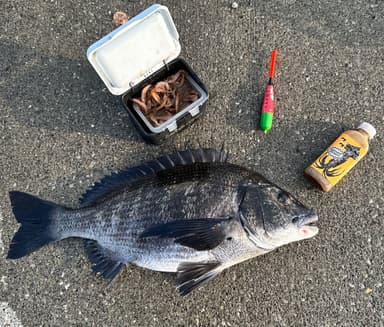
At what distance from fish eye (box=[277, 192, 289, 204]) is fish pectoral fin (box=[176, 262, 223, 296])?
552 mm

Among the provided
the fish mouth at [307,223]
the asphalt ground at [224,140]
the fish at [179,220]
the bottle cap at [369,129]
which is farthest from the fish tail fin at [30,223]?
the bottle cap at [369,129]

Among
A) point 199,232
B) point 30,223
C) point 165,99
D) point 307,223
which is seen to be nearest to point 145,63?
point 165,99

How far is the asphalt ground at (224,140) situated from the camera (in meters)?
2.51

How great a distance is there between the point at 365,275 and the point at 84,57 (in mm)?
2720

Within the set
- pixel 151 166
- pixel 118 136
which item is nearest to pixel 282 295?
pixel 151 166

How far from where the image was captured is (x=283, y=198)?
217cm

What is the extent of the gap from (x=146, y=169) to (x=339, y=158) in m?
1.35

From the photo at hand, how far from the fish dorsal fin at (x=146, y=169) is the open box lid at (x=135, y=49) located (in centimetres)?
55

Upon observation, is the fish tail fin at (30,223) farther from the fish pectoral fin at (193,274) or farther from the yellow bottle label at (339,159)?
the yellow bottle label at (339,159)

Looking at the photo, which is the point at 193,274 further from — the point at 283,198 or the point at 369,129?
the point at 369,129

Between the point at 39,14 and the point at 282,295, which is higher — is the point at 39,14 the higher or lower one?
the higher one

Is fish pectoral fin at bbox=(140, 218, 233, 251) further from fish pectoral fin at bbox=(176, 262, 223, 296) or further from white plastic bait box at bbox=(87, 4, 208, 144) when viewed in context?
white plastic bait box at bbox=(87, 4, 208, 144)

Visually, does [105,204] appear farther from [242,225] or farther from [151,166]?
[242,225]

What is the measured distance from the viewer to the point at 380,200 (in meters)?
2.59
